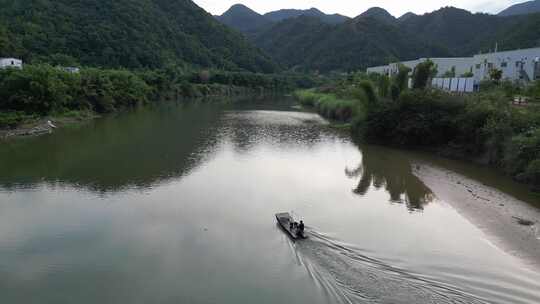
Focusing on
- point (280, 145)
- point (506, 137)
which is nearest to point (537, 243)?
point (506, 137)

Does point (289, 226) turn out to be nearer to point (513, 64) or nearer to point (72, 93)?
point (72, 93)

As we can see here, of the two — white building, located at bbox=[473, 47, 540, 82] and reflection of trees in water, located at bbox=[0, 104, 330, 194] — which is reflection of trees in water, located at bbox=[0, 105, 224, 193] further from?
white building, located at bbox=[473, 47, 540, 82]

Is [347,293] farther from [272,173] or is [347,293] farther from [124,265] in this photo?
[272,173]

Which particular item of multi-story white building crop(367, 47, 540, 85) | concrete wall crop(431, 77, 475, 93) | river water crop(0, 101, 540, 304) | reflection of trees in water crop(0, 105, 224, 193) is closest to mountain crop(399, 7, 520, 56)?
multi-story white building crop(367, 47, 540, 85)

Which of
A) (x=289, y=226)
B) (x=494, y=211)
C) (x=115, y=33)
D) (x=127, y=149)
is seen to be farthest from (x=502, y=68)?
(x=115, y=33)

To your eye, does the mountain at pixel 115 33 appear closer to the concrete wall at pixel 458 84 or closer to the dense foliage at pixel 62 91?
the dense foliage at pixel 62 91
